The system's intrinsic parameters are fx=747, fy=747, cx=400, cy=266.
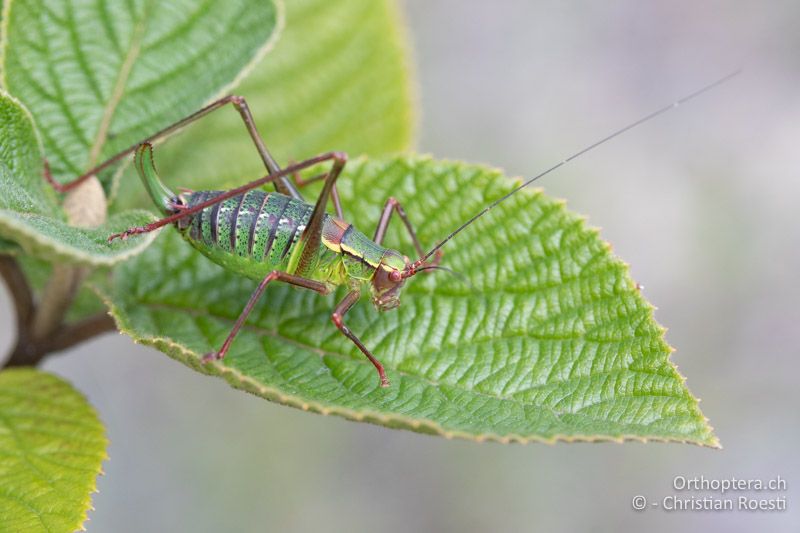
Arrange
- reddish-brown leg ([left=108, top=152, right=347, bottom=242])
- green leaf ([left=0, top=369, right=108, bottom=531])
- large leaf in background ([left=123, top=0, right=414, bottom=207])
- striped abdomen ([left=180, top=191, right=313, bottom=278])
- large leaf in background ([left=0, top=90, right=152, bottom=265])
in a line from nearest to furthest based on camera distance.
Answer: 1. large leaf in background ([left=0, top=90, right=152, bottom=265])
2. green leaf ([left=0, top=369, right=108, bottom=531])
3. reddish-brown leg ([left=108, top=152, right=347, bottom=242])
4. striped abdomen ([left=180, top=191, right=313, bottom=278])
5. large leaf in background ([left=123, top=0, right=414, bottom=207])

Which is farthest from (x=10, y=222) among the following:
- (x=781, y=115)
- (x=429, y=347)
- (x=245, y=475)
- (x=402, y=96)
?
(x=781, y=115)

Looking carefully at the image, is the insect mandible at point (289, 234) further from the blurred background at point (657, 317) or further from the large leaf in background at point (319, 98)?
the blurred background at point (657, 317)

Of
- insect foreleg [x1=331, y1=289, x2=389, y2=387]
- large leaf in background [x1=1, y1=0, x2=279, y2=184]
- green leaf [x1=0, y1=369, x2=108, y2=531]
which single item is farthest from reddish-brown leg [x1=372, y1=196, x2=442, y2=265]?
green leaf [x1=0, y1=369, x2=108, y2=531]

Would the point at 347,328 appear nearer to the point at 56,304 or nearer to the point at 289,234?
the point at 289,234

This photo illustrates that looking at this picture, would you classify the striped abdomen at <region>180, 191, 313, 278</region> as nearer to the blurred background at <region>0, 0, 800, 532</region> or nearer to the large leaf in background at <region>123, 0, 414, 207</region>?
the large leaf in background at <region>123, 0, 414, 207</region>

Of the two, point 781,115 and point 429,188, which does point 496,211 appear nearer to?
point 429,188

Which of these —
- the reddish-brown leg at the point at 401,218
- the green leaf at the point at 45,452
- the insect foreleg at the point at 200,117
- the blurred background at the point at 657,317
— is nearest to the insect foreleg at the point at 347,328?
the reddish-brown leg at the point at 401,218
